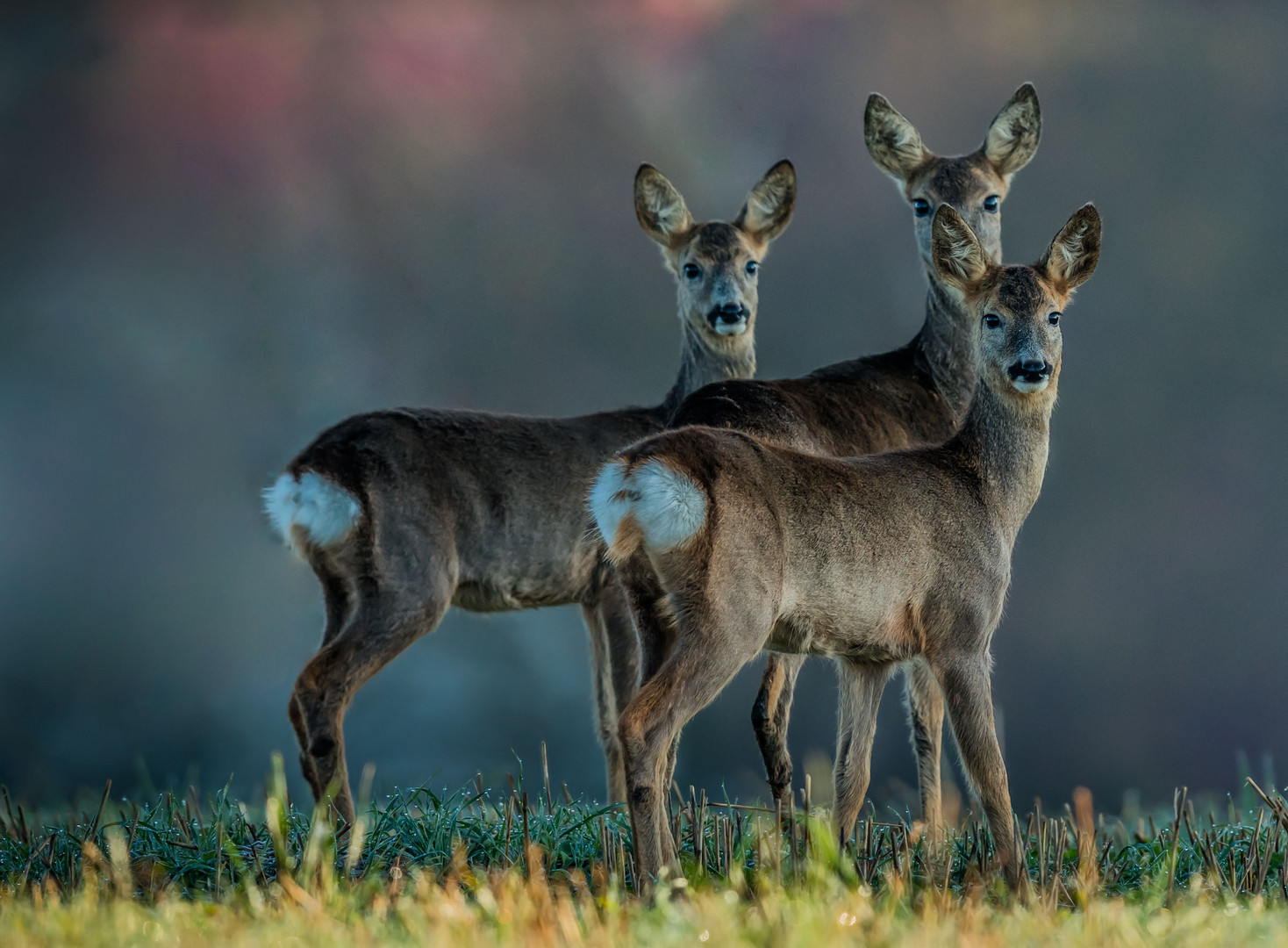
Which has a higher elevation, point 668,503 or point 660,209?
point 660,209

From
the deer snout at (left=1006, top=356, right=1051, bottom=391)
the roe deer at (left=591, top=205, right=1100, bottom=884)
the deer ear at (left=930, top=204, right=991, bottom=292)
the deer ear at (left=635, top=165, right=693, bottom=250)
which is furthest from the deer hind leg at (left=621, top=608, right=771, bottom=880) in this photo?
the deer ear at (left=635, top=165, right=693, bottom=250)

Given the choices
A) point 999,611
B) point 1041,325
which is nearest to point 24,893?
point 999,611

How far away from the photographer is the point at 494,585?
740cm

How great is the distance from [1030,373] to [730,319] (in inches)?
87.9

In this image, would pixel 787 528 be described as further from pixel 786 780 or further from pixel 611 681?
pixel 611 681

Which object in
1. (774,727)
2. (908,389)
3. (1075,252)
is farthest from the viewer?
(908,389)

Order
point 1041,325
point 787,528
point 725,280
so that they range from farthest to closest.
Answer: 1. point 725,280
2. point 1041,325
3. point 787,528

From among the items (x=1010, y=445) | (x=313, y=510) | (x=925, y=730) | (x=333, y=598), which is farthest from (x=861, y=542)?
(x=333, y=598)

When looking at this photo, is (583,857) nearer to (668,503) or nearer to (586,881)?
(586,881)

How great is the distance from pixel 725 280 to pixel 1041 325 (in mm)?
2479

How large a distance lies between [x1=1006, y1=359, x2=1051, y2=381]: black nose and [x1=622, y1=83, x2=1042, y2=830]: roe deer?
1.04 meters

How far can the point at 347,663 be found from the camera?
674cm

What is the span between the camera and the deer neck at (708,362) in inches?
316

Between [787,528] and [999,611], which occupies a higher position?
[787,528]
